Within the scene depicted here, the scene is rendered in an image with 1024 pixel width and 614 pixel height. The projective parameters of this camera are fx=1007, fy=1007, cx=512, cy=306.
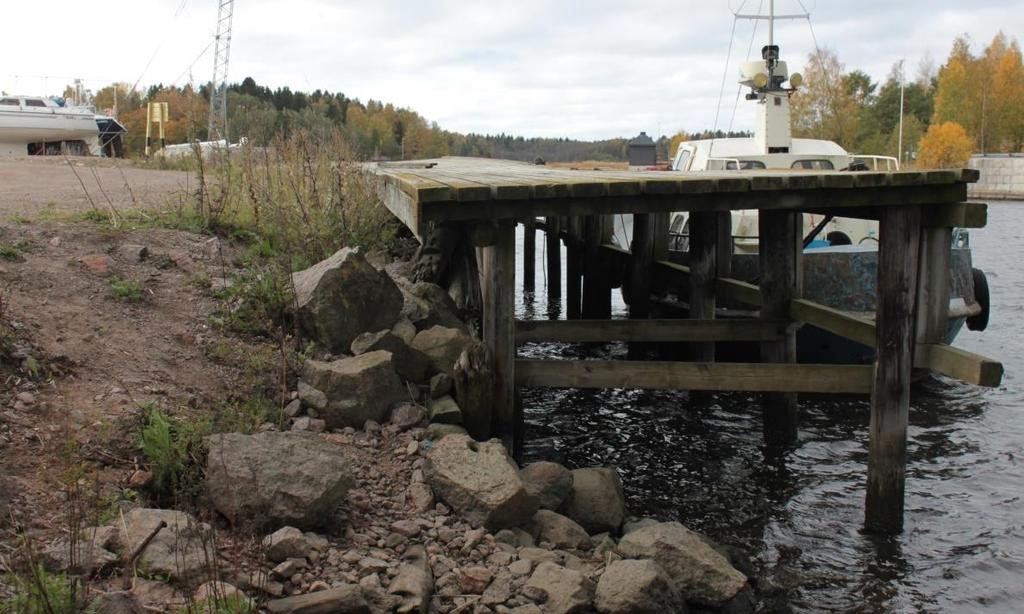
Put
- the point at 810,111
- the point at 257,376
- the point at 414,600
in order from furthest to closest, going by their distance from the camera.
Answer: the point at 810,111, the point at 257,376, the point at 414,600

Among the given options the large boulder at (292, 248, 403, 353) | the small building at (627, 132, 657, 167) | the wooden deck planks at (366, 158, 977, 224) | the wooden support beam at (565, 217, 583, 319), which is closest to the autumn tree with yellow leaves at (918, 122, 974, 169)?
the small building at (627, 132, 657, 167)

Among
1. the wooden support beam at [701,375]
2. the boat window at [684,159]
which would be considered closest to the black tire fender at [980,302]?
the boat window at [684,159]

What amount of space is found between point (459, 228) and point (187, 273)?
2.55m

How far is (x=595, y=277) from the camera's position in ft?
42.9

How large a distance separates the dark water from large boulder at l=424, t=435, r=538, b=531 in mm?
1512

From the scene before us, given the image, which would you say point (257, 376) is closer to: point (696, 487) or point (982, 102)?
point (696, 487)

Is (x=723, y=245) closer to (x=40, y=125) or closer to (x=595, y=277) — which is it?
(x=595, y=277)

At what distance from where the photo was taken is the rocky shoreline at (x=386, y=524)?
359cm

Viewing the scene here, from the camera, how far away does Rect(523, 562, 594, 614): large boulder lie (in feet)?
13.1

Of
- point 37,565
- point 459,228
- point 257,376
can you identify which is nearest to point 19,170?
point 459,228

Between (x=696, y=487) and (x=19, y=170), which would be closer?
(x=696, y=487)

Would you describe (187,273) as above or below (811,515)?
above

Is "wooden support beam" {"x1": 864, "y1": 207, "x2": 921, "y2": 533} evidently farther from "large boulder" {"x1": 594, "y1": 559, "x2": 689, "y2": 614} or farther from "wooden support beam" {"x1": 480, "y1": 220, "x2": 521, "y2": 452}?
"large boulder" {"x1": 594, "y1": 559, "x2": 689, "y2": 614}

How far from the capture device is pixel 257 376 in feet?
18.5
